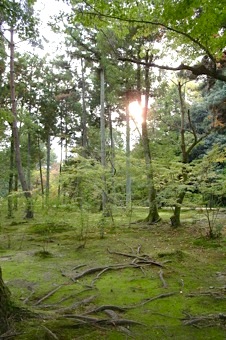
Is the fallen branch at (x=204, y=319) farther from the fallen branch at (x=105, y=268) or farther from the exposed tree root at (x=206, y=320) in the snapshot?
the fallen branch at (x=105, y=268)

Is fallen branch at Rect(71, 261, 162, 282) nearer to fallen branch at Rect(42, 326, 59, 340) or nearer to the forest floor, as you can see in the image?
the forest floor

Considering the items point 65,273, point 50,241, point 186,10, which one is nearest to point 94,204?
point 50,241

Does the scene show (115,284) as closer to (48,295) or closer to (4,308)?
(48,295)

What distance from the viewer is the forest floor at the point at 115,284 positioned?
2.87m

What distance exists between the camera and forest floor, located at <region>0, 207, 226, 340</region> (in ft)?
9.40

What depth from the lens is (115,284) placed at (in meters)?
4.53

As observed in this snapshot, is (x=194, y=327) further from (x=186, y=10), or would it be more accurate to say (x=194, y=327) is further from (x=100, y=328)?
(x=186, y=10)

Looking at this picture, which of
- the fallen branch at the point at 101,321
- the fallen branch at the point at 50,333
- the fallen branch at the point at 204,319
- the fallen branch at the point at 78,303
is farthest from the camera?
the fallen branch at the point at 78,303

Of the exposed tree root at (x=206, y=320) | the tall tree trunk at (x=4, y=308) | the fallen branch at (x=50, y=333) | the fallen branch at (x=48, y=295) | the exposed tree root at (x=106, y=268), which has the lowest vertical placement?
the exposed tree root at (x=206, y=320)

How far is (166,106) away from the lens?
76.7 ft

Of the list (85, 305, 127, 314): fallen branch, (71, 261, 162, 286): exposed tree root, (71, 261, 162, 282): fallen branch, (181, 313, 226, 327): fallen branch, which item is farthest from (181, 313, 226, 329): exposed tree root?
(71, 261, 162, 282): fallen branch

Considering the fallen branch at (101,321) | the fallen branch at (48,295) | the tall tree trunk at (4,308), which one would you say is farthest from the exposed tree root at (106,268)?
the tall tree trunk at (4,308)

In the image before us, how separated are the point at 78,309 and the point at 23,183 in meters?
9.60

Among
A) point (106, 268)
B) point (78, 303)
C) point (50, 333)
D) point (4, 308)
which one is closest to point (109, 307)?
point (78, 303)
